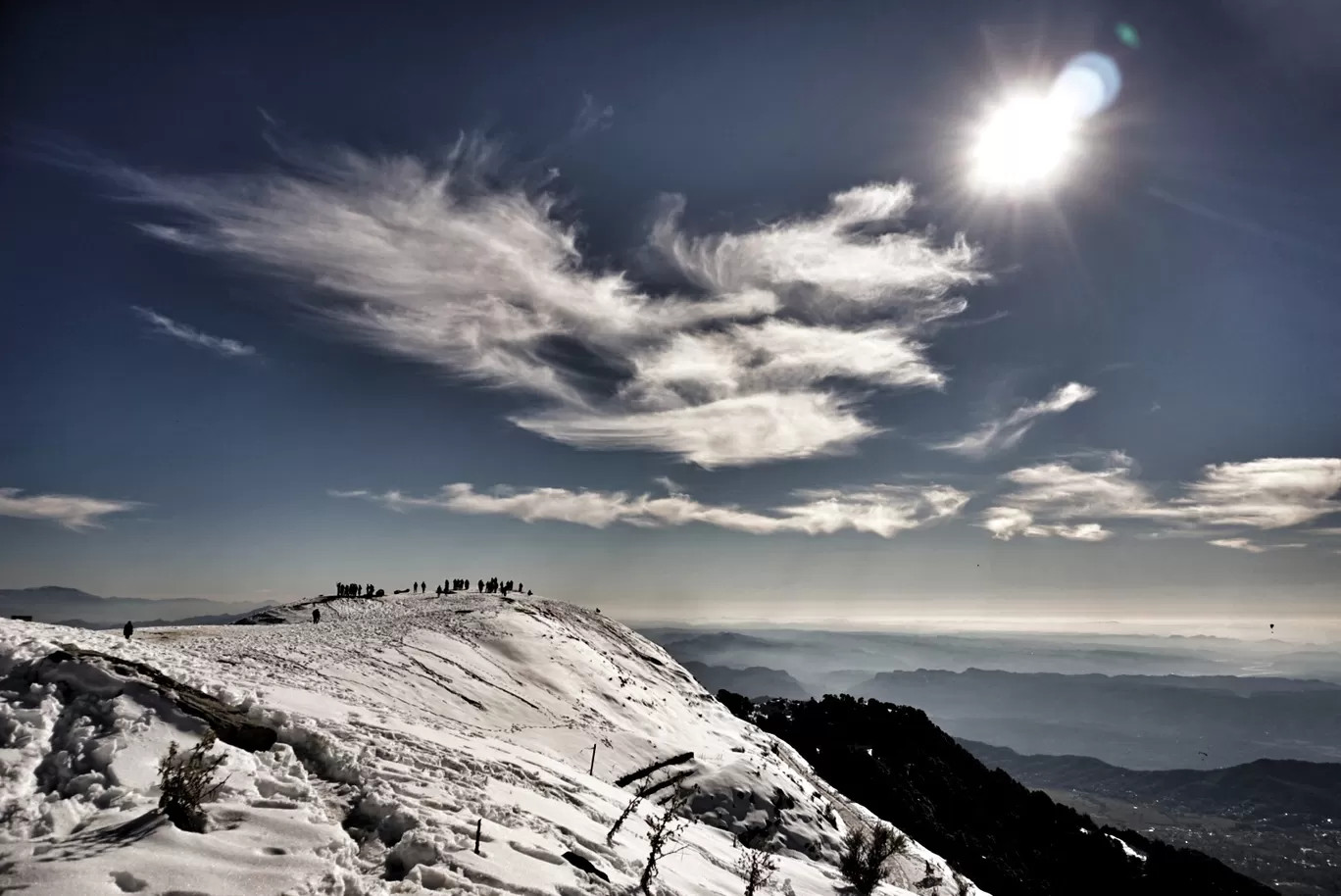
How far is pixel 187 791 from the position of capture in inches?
346

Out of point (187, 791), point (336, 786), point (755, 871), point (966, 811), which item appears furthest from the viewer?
point (966, 811)

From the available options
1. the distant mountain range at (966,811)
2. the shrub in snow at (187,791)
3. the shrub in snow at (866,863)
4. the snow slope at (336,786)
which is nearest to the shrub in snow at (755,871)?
the snow slope at (336,786)

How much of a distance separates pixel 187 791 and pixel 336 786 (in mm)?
2878

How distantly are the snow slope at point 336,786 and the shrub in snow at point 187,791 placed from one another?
0.73 feet

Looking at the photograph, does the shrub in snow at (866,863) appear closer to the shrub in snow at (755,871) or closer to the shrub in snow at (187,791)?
the shrub in snow at (755,871)

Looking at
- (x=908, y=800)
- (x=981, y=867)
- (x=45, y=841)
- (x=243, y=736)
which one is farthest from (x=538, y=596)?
(x=45, y=841)

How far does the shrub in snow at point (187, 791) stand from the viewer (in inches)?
341

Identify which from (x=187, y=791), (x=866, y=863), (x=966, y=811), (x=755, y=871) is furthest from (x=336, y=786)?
(x=966, y=811)

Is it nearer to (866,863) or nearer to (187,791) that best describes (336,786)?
(187,791)

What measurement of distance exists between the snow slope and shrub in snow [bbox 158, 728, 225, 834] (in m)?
0.22

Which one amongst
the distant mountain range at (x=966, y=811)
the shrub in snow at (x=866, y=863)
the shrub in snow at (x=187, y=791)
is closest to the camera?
the shrub in snow at (x=187, y=791)

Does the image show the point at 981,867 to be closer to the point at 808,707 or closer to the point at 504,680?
the point at 808,707

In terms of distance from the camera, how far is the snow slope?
8.10m

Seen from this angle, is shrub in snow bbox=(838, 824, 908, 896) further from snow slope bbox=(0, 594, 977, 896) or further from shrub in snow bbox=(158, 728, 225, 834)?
shrub in snow bbox=(158, 728, 225, 834)
